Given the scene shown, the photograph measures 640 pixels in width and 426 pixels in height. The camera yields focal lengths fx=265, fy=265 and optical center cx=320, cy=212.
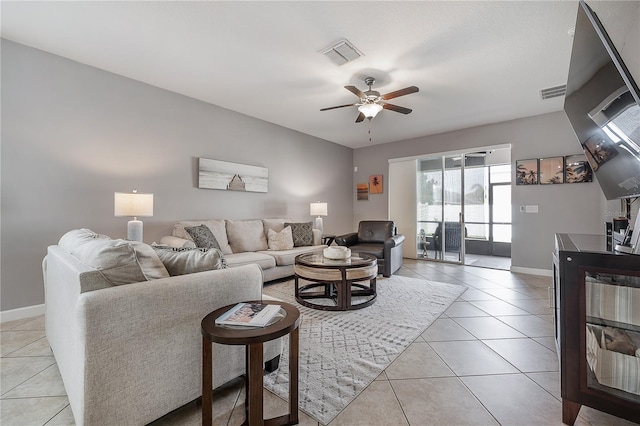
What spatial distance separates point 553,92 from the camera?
11.5ft

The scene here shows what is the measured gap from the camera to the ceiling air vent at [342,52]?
99.3 inches

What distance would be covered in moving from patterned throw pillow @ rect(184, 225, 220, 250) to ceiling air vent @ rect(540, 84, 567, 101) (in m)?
4.74

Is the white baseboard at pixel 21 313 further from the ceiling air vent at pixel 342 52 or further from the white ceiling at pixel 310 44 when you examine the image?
the ceiling air vent at pixel 342 52

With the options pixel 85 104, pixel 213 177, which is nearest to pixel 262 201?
pixel 213 177

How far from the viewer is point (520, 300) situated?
3.14 m

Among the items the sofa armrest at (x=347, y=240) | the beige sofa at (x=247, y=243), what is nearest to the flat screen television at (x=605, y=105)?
the beige sofa at (x=247, y=243)

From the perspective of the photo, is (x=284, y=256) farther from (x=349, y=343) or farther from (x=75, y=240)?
(x=75, y=240)

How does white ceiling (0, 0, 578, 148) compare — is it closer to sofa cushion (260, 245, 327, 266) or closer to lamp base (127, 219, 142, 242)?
lamp base (127, 219, 142, 242)

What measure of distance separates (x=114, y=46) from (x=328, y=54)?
2129 mm

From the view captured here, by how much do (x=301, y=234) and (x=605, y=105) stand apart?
3.70m

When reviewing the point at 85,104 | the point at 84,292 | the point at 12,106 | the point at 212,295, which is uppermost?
the point at 85,104

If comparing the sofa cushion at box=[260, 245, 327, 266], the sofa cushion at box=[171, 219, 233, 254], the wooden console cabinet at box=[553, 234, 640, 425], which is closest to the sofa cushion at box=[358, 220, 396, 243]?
the sofa cushion at box=[260, 245, 327, 266]

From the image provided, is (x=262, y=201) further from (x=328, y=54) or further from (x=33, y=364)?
(x=33, y=364)

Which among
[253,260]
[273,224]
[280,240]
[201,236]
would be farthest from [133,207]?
[273,224]
